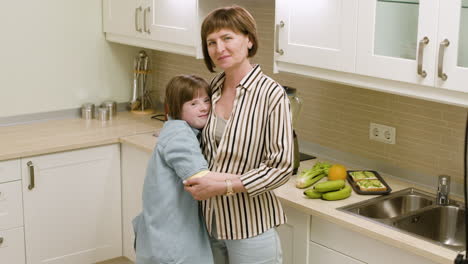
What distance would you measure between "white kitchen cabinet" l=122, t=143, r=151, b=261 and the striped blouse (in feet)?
3.98

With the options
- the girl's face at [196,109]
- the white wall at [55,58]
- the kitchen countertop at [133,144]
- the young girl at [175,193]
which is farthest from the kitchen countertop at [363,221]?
the white wall at [55,58]

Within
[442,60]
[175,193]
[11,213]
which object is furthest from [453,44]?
[11,213]

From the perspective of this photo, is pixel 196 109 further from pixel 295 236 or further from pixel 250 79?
pixel 295 236

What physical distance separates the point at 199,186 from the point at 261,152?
23 centimetres

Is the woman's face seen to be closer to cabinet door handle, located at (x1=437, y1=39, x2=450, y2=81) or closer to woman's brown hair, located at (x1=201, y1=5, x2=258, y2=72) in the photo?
woman's brown hair, located at (x1=201, y1=5, x2=258, y2=72)

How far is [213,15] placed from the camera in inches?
89.5

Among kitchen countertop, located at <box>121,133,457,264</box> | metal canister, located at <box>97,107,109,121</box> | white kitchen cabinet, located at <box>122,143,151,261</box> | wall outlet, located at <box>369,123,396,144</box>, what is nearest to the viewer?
kitchen countertop, located at <box>121,133,457,264</box>

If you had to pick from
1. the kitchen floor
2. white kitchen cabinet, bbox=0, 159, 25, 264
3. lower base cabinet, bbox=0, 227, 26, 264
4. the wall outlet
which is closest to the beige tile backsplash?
the wall outlet

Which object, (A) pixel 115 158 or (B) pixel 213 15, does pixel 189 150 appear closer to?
(B) pixel 213 15

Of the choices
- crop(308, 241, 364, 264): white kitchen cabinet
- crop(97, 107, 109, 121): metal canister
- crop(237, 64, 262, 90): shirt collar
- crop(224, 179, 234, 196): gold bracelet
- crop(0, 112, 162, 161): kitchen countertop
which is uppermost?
crop(237, 64, 262, 90): shirt collar

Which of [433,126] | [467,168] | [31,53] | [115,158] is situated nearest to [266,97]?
[433,126]

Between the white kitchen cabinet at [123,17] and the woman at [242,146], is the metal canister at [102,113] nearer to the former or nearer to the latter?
the white kitchen cabinet at [123,17]

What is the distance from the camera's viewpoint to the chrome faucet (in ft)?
8.74

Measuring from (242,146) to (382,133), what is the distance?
978mm
